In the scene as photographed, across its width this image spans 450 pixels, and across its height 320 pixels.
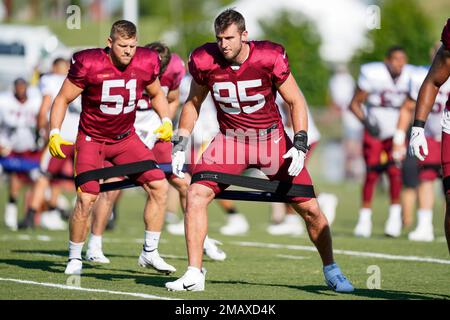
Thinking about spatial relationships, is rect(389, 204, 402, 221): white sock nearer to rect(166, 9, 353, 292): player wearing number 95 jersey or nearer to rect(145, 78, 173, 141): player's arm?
rect(145, 78, 173, 141): player's arm

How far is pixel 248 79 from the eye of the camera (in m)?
7.36

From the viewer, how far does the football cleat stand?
735 cm

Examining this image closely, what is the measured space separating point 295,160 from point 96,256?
279cm

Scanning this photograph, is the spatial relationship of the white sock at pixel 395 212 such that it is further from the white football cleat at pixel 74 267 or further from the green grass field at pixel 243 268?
the white football cleat at pixel 74 267

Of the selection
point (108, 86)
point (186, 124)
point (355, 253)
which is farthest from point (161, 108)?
point (355, 253)

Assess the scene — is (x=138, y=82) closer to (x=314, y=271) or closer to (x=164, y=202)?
(x=164, y=202)

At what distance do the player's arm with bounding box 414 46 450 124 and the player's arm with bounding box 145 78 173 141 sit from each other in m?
2.25

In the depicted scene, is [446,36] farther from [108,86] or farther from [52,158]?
[52,158]

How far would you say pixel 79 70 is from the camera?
809cm

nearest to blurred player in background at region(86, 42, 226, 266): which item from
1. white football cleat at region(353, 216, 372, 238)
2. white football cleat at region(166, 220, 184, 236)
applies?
white football cleat at region(166, 220, 184, 236)

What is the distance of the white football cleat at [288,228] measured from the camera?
1291cm
